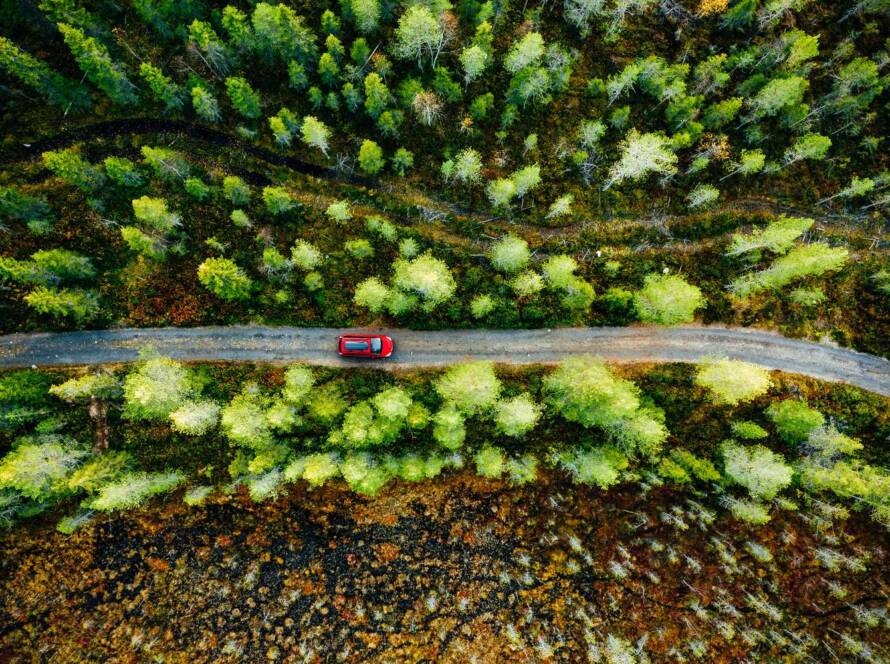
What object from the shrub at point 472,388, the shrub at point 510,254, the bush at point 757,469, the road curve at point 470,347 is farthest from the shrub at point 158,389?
the bush at point 757,469

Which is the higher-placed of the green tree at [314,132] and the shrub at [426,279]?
the green tree at [314,132]

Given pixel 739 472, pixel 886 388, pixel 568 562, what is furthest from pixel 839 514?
pixel 568 562

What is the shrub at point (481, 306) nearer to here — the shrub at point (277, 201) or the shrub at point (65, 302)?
the shrub at point (277, 201)

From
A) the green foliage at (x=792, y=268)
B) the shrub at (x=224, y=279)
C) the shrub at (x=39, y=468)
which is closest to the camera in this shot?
the shrub at (x=39, y=468)

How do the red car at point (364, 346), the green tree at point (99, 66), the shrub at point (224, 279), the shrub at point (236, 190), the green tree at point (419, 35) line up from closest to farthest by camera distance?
the green tree at point (99, 66)
the shrub at point (224, 279)
the green tree at point (419, 35)
the shrub at point (236, 190)
the red car at point (364, 346)

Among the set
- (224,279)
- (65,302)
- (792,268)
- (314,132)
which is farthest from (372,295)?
(792,268)

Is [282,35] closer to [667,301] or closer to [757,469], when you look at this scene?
[667,301]

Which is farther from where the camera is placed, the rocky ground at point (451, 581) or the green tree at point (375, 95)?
the green tree at point (375, 95)

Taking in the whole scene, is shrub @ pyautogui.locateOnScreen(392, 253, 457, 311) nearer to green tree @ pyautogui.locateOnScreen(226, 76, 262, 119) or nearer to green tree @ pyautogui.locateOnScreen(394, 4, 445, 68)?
green tree @ pyautogui.locateOnScreen(394, 4, 445, 68)
